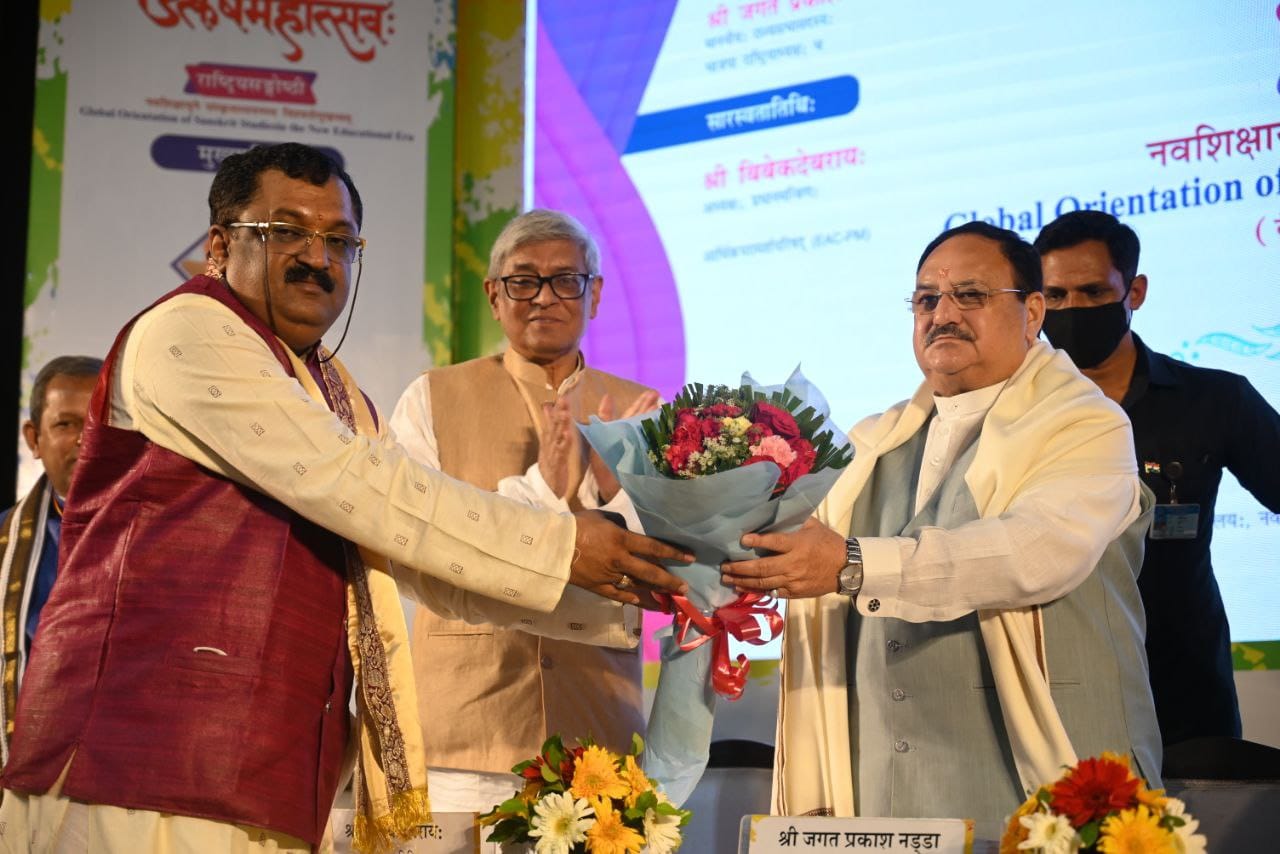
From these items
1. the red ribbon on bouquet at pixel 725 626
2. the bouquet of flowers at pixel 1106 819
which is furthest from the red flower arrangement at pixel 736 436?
the bouquet of flowers at pixel 1106 819

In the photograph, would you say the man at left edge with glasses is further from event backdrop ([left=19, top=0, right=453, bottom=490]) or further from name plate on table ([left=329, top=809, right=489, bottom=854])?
event backdrop ([left=19, top=0, right=453, bottom=490])

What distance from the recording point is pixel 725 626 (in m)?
2.85

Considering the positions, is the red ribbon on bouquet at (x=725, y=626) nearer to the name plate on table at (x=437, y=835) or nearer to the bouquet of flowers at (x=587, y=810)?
the bouquet of flowers at (x=587, y=810)

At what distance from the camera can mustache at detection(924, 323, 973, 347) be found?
10.5 ft

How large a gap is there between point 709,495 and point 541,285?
1275 mm

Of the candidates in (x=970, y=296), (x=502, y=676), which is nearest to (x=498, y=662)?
(x=502, y=676)

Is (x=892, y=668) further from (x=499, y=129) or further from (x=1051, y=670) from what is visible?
(x=499, y=129)

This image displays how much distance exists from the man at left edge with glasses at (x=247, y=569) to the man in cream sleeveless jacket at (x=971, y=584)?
563 millimetres

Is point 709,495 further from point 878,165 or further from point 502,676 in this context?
point 878,165

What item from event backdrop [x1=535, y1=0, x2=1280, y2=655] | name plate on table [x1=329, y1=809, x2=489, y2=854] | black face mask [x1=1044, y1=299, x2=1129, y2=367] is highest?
event backdrop [x1=535, y1=0, x2=1280, y2=655]

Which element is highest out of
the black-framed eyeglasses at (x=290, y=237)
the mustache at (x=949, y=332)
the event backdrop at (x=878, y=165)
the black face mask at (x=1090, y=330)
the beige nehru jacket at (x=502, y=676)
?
the event backdrop at (x=878, y=165)

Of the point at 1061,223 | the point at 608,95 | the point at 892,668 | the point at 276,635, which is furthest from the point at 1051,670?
the point at 608,95

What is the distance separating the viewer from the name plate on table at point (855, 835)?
2.39m

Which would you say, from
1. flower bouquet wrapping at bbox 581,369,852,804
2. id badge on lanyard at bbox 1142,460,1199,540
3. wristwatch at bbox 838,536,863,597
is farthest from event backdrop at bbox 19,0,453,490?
wristwatch at bbox 838,536,863,597
